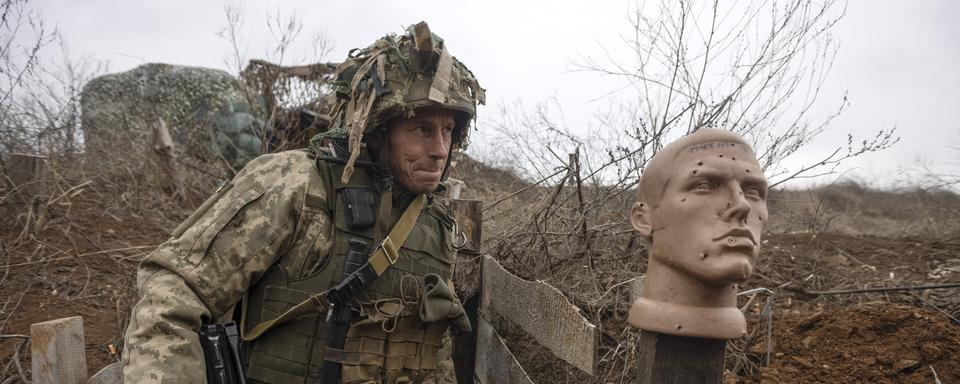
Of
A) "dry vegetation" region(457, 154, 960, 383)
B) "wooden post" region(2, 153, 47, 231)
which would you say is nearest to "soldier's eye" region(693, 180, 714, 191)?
"dry vegetation" region(457, 154, 960, 383)

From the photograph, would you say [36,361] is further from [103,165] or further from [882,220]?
[882,220]

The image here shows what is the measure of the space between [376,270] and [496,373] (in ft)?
3.19

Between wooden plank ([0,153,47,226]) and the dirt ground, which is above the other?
wooden plank ([0,153,47,226])

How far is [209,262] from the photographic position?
2082 millimetres

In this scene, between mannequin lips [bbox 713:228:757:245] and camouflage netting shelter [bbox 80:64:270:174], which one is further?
camouflage netting shelter [bbox 80:64:270:174]

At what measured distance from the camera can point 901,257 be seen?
19.5 feet

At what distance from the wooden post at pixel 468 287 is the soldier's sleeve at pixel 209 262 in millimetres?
1248

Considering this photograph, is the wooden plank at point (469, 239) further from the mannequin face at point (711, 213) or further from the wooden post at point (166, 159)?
the wooden post at point (166, 159)

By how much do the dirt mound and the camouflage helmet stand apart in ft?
6.17

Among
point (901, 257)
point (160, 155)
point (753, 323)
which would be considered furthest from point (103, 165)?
point (901, 257)

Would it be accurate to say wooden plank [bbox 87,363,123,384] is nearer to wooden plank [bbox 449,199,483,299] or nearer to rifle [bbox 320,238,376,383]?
rifle [bbox 320,238,376,383]

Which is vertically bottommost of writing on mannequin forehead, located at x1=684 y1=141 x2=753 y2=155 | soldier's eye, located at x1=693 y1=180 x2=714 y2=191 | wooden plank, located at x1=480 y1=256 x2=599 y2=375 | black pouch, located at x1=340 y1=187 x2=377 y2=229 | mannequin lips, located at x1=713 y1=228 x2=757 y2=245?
wooden plank, located at x1=480 y1=256 x2=599 y2=375

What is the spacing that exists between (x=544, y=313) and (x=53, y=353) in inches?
73.3

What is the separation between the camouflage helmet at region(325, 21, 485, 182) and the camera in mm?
2375
